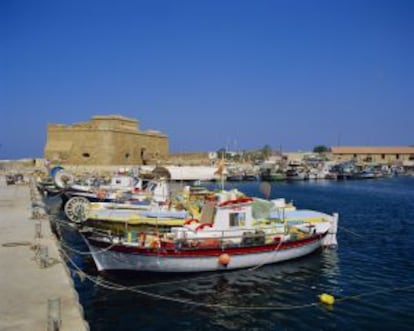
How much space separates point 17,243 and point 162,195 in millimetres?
13175

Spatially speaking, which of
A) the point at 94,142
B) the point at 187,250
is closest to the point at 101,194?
the point at 187,250

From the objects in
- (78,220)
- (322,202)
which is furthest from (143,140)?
(78,220)

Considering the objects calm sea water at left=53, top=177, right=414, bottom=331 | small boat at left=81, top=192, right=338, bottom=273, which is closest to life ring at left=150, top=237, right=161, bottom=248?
small boat at left=81, top=192, right=338, bottom=273

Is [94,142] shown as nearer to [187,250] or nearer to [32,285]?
[187,250]

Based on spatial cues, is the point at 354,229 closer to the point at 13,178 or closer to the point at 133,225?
the point at 133,225

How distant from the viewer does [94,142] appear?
71.8 metres

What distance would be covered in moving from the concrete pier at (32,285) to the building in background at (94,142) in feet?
183

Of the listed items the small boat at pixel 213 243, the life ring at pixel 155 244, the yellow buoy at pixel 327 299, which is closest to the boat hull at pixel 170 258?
the small boat at pixel 213 243

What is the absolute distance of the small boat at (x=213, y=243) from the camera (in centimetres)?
1457

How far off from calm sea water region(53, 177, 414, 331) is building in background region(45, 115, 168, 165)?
177ft

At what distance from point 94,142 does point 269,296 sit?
63124 millimetres

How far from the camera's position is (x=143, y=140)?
81.4 metres

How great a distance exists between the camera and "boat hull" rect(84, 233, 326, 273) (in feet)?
47.4

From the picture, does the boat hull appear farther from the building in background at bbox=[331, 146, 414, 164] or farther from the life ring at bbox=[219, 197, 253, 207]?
the building in background at bbox=[331, 146, 414, 164]
